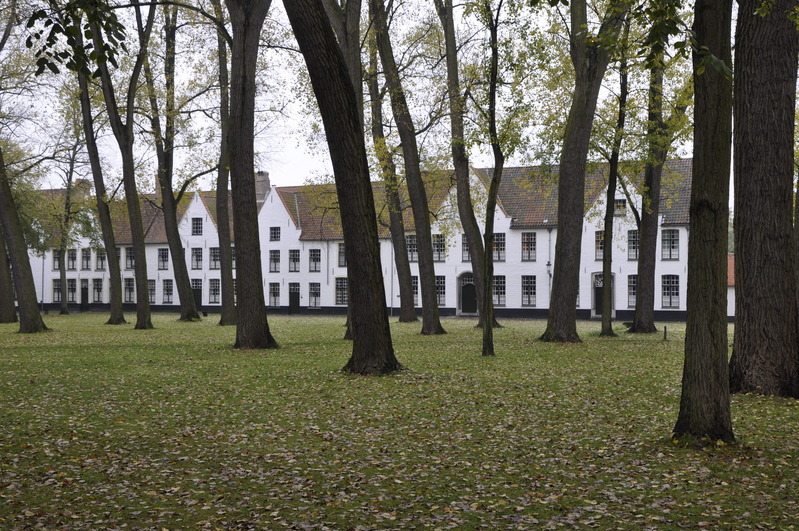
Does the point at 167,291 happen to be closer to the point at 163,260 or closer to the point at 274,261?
the point at 163,260

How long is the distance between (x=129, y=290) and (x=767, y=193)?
200 ft

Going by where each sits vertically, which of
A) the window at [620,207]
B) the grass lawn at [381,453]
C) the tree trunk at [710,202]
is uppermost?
the window at [620,207]

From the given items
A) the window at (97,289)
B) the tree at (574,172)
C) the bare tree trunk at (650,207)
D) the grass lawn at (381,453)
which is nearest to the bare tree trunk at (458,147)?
the tree at (574,172)

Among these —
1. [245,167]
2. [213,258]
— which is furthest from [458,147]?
[213,258]

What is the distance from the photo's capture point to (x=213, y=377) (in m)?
13.7

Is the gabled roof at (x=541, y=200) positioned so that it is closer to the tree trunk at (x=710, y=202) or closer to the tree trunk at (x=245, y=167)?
the tree trunk at (x=245, y=167)

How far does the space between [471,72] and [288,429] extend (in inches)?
428

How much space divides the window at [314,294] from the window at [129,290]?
15.7 metres

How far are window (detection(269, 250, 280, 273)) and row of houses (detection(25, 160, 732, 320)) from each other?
8 cm

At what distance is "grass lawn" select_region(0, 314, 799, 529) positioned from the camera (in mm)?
5645

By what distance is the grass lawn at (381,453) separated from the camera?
18.5 ft

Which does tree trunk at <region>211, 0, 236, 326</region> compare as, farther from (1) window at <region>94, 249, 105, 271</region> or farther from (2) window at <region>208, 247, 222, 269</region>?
(1) window at <region>94, 249, 105, 271</region>

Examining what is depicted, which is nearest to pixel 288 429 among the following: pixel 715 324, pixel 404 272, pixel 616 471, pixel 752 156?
pixel 616 471

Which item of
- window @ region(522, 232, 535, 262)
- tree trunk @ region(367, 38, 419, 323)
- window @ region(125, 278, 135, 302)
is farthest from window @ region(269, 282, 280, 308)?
tree trunk @ region(367, 38, 419, 323)
